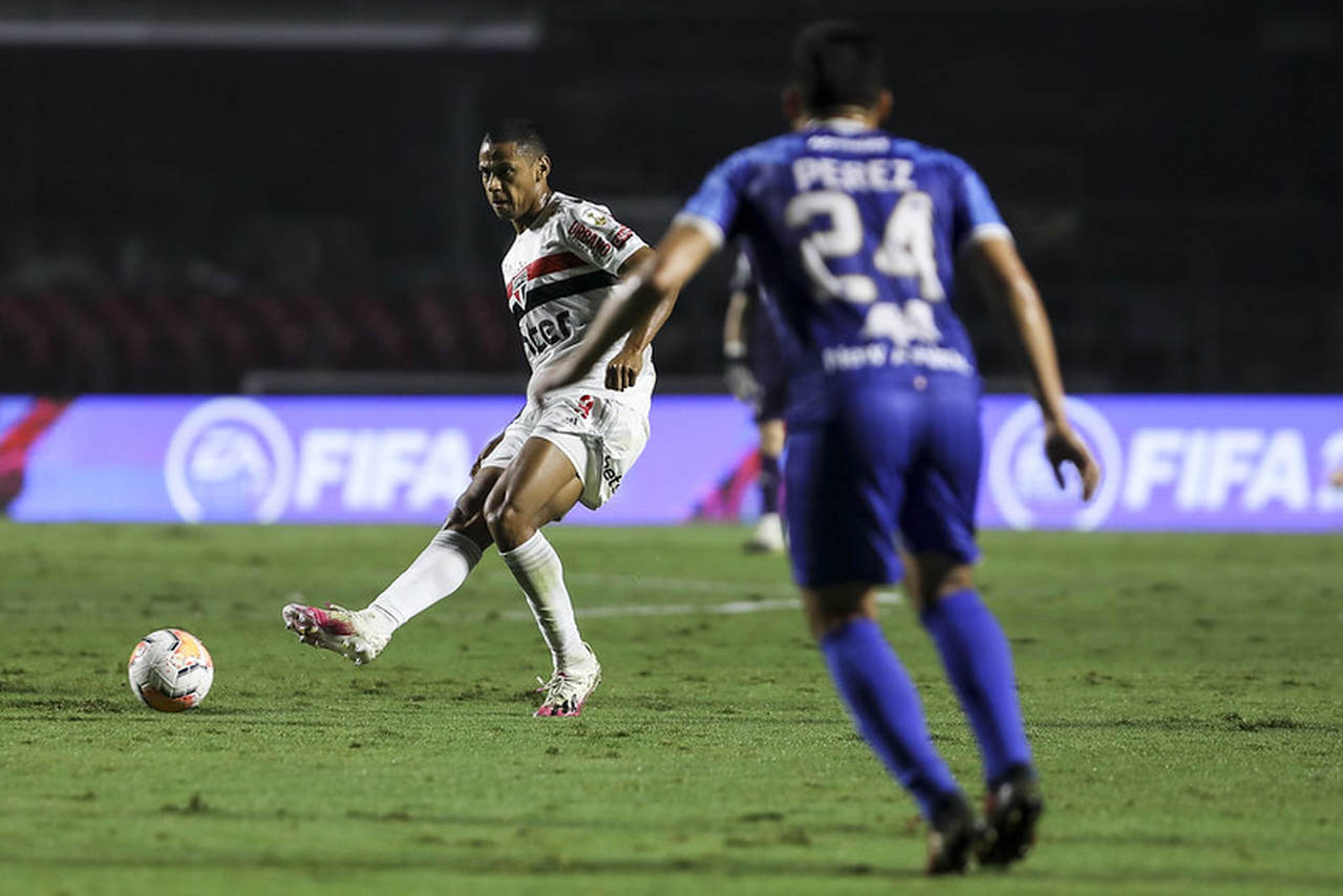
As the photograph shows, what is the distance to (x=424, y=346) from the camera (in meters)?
25.0

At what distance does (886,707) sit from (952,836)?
33cm

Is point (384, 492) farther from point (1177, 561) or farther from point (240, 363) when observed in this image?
point (1177, 561)

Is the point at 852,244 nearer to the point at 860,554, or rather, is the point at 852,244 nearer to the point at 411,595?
the point at 860,554

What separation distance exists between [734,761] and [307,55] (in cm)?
2668

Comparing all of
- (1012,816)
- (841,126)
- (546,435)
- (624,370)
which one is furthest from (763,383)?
(1012,816)

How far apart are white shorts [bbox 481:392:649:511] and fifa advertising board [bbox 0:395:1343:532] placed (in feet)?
36.8

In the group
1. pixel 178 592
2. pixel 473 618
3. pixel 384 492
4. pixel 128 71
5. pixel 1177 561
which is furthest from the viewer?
pixel 128 71

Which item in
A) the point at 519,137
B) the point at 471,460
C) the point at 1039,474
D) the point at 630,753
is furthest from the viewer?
the point at 471,460

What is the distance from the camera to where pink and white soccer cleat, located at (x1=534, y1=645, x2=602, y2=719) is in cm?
766

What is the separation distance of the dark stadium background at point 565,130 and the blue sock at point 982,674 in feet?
66.8

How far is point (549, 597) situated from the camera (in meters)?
7.76

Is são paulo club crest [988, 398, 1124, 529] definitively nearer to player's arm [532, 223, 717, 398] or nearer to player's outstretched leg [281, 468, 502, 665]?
player's outstretched leg [281, 468, 502, 665]

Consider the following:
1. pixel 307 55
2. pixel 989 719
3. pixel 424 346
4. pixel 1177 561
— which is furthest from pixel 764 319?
pixel 307 55

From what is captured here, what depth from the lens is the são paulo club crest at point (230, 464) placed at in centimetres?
1933
